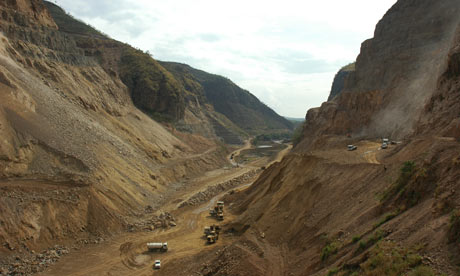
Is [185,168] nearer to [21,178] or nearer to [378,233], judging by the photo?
[21,178]

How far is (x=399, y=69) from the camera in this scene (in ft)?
148

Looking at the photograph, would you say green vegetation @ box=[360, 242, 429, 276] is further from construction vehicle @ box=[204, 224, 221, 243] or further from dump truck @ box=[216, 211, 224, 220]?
dump truck @ box=[216, 211, 224, 220]

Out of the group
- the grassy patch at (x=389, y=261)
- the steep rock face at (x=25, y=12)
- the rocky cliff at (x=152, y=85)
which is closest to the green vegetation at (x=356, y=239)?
the grassy patch at (x=389, y=261)

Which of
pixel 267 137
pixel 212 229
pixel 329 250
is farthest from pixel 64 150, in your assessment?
pixel 267 137

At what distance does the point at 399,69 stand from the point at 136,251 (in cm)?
3946

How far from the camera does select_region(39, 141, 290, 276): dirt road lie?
23469 millimetres

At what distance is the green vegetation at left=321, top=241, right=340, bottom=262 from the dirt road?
11.9m

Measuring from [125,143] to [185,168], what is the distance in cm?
1284

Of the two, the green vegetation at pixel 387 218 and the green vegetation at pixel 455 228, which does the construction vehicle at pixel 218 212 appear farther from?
the green vegetation at pixel 455 228

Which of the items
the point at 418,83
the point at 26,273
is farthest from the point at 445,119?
the point at 26,273

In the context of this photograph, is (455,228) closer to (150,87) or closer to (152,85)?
(150,87)

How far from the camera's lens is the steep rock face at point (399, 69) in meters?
39.5

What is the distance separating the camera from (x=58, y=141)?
33250 millimetres

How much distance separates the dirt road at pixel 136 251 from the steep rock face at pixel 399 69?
77.0 feet
